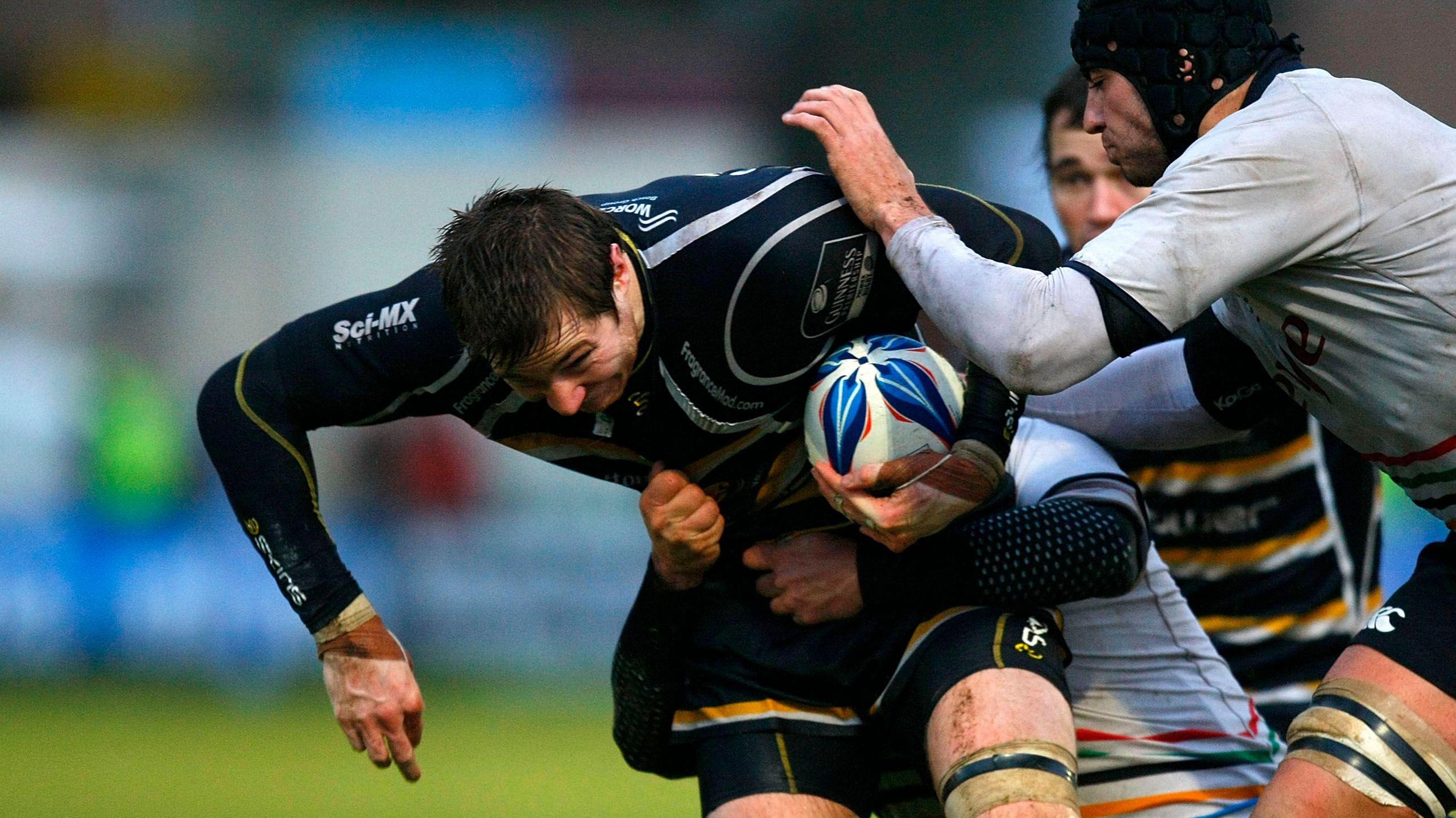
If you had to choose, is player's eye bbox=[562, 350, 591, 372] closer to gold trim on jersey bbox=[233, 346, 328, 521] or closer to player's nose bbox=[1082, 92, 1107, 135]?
gold trim on jersey bbox=[233, 346, 328, 521]

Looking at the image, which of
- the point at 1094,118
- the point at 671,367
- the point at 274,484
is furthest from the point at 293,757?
the point at 1094,118

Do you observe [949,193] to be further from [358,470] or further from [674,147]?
[674,147]

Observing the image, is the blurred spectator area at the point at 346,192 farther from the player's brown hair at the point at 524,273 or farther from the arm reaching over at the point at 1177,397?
the player's brown hair at the point at 524,273

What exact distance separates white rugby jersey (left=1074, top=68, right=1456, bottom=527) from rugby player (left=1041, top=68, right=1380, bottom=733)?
5.11ft

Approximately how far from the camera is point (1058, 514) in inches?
145

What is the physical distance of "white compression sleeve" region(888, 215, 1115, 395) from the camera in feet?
10.1

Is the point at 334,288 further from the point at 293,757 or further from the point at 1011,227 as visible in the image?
the point at 1011,227

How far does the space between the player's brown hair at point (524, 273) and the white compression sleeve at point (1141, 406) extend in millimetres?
1267

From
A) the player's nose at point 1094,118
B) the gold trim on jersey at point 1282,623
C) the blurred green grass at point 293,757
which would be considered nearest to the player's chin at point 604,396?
the player's nose at point 1094,118

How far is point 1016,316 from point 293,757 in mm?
7648

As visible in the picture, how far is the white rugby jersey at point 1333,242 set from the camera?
3.05 m

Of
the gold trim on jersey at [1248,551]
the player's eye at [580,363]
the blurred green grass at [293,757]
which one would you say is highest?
the player's eye at [580,363]

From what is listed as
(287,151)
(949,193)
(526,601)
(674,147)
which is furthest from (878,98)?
(949,193)

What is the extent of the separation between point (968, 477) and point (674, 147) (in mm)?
13515
